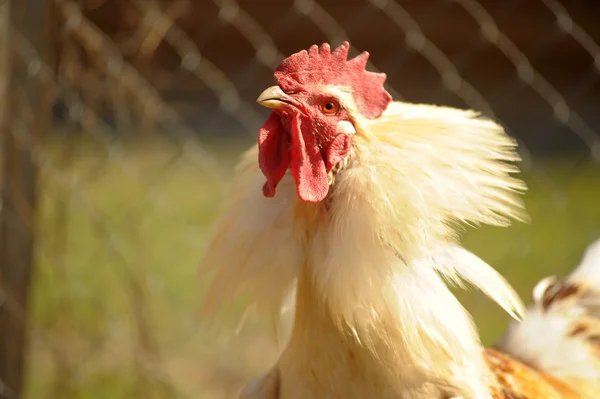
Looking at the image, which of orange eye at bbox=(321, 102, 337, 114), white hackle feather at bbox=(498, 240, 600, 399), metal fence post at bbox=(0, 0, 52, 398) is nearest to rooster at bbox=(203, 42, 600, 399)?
orange eye at bbox=(321, 102, 337, 114)

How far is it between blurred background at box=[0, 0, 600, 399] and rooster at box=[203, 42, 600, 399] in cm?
25

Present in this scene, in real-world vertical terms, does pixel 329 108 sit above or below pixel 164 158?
above

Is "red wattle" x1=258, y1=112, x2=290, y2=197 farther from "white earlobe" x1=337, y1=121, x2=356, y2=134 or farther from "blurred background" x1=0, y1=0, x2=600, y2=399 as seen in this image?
"blurred background" x1=0, y1=0, x2=600, y2=399

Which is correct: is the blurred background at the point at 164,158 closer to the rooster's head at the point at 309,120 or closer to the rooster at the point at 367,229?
the rooster at the point at 367,229

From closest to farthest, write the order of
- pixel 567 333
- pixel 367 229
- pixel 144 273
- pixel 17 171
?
pixel 367 229
pixel 567 333
pixel 17 171
pixel 144 273

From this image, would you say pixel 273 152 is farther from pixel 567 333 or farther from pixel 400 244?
pixel 567 333

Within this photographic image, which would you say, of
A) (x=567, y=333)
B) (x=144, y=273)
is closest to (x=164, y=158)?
(x=144, y=273)

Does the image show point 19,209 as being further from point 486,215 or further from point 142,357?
point 486,215

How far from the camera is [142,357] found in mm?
1983

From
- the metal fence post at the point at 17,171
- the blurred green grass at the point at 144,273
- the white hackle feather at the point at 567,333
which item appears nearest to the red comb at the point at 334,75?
the blurred green grass at the point at 144,273

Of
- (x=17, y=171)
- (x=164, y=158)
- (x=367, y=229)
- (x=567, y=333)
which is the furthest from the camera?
(x=164, y=158)

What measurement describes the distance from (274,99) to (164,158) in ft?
9.34

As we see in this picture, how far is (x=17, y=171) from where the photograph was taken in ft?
5.81

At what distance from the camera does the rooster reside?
1.09m
